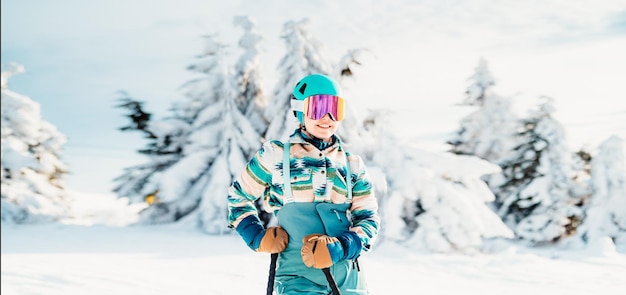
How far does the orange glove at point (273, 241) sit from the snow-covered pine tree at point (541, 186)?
46.7 ft

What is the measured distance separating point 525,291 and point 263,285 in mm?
3850

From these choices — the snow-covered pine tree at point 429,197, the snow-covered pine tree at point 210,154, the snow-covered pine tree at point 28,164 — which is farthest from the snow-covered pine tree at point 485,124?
the snow-covered pine tree at point 28,164

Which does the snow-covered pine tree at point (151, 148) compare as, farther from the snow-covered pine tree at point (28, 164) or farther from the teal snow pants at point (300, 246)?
the teal snow pants at point (300, 246)

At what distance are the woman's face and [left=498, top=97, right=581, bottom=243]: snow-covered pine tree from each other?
554 inches

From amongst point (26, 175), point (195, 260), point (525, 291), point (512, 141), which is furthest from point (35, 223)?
point (512, 141)

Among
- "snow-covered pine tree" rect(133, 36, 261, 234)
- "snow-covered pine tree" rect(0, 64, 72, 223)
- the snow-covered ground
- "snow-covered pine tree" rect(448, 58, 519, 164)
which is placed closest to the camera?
the snow-covered ground

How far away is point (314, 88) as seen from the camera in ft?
8.70

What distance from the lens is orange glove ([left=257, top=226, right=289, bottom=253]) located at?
2484 millimetres

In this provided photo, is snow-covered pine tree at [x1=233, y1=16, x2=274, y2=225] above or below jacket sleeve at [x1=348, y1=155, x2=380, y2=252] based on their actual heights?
above

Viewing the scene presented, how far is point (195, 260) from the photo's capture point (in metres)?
8.68

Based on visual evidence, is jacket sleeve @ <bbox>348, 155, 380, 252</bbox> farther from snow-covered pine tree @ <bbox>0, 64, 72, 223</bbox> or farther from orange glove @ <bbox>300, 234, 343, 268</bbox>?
snow-covered pine tree @ <bbox>0, 64, 72, 223</bbox>

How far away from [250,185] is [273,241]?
0.33m

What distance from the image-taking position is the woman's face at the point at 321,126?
8.68 ft

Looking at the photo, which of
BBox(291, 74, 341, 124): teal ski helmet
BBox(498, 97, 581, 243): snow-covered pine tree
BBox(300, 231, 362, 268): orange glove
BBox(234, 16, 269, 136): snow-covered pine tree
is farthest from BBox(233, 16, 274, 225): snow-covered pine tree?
BBox(300, 231, 362, 268): orange glove
